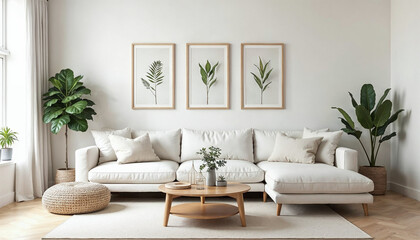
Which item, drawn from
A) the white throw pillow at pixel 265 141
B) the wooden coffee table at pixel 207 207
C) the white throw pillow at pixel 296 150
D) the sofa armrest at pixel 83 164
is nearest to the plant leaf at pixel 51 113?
the sofa armrest at pixel 83 164

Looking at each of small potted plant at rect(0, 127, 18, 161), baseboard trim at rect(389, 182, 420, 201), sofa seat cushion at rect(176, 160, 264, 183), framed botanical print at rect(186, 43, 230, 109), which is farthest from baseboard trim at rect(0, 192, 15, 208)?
baseboard trim at rect(389, 182, 420, 201)

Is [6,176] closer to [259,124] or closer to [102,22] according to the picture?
[102,22]

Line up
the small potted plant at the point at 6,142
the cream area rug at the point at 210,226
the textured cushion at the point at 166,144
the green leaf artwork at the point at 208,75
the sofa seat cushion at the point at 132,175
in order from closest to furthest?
the cream area rug at the point at 210,226 < the sofa seat cushion at the point at 132,175 < the small potted plant at the point at 6,142 < the textured cushion at the point at 166,144 < the green leaf artwork at the point at 208,75

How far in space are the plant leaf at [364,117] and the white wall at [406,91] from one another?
523 millimetres

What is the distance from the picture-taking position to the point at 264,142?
5.33 m

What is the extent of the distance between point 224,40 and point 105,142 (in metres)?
2.17

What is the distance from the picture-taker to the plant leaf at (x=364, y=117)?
516 centimetres

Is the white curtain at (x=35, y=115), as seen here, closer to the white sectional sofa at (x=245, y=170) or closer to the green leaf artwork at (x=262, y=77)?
the white sectional sofa at (x=245, y=170)

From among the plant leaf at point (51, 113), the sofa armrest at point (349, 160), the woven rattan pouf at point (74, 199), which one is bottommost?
the woven rattan pouf at point (74, 199)

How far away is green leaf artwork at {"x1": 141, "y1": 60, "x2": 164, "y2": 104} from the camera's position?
18.5 feet

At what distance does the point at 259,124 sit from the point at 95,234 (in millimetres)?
2987

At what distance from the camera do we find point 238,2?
5.66 metres

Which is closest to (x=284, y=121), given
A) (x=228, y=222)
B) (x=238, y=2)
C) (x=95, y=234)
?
(x=238, y=2)

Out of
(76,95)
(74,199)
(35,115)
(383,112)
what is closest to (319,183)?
(383,112)
